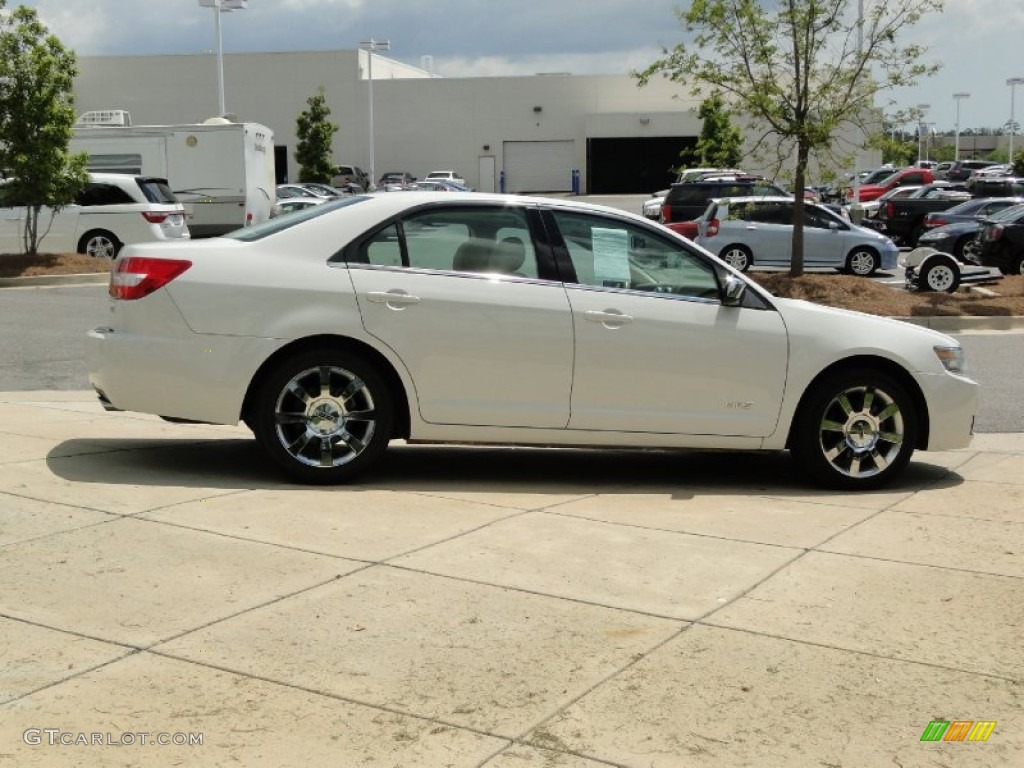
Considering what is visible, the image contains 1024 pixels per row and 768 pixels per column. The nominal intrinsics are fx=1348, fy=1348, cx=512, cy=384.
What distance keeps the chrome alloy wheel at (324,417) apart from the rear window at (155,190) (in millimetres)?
16832

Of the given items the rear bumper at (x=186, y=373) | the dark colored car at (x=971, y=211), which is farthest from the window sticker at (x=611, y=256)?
the dark colored car at (x=971, y=211)

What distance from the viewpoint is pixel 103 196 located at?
23531 millimetres

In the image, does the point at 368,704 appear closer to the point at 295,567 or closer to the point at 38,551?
the point at 295,567

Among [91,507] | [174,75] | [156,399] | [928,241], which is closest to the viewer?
[91,507]

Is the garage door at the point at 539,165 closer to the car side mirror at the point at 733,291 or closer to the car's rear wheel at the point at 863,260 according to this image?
the car's rear wheel at the point at 863,260

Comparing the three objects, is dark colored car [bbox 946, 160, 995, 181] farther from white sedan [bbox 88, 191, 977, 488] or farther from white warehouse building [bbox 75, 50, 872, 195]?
white sedan [bbox 88, 191, 977, 488]

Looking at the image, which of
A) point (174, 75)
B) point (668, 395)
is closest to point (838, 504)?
point (668, 395)

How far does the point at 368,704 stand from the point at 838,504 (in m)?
3.83

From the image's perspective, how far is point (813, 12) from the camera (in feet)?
66.5

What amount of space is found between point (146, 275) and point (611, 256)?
2.54 m

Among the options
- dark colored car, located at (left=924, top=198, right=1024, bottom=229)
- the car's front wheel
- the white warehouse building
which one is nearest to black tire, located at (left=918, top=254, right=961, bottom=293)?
the car's front wheel

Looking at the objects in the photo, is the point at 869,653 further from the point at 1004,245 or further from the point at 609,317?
the point at 1004,245

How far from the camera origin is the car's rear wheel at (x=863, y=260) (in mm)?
25359

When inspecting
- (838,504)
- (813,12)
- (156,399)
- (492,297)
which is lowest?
(838,504)
